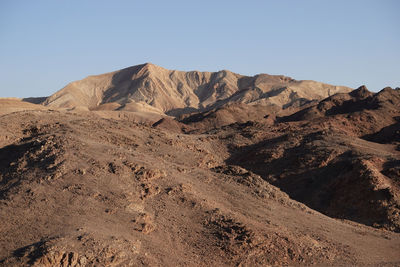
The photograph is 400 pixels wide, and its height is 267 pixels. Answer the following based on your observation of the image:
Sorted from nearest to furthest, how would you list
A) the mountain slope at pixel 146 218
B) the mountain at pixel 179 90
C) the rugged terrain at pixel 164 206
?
1. the mountain slope at pixel 146 218
2. the rugged terrain at pixel 164 206
3. the mountain at pixel 179 90

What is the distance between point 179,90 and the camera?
125688mm

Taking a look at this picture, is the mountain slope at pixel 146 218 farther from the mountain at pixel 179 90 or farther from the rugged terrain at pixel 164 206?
the mountain at pixel 179 90

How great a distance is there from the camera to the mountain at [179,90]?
103 m

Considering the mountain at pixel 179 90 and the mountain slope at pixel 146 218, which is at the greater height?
the mountain at pixel 179 90

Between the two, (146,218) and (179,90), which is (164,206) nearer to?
(146,218)

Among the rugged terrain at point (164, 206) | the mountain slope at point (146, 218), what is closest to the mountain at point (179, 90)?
the rugged terrain at point (164, 206)

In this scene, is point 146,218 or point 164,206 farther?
point 164,206

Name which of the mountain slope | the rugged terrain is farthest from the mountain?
the mountain slope

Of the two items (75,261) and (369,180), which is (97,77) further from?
(75,261)

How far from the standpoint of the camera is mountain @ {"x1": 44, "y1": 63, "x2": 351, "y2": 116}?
10294cm

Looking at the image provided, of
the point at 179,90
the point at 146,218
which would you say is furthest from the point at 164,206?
the point at 179,90

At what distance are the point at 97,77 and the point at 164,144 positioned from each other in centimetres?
9900

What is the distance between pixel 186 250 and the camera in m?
13.6

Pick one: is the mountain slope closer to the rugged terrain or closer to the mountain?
the rugged terrain
